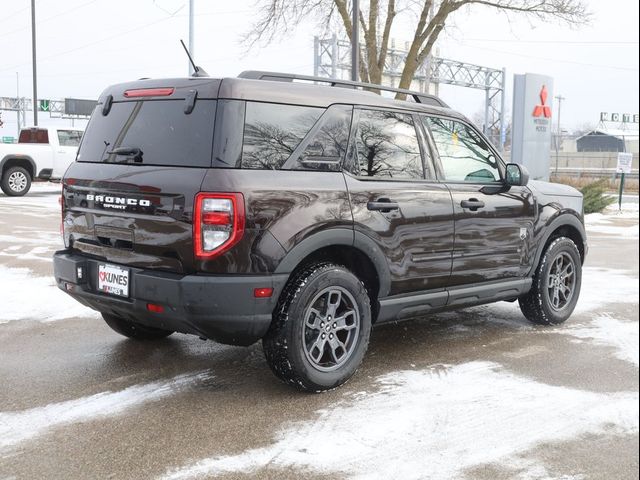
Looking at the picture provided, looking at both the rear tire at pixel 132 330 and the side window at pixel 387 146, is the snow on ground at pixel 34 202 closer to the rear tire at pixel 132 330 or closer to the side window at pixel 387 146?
the rear tire at pixel 132 330

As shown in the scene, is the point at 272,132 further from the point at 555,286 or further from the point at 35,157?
the point at 35,157

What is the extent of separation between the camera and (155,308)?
4.08 m

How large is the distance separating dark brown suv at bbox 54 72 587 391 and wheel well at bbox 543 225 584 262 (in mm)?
1035

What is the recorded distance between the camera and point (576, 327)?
20.5 ft

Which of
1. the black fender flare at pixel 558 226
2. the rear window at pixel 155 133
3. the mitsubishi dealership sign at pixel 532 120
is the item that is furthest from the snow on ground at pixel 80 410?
the mitsubishi dealership sign at pixel 532 120

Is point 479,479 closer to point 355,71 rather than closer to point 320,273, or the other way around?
point 320,273

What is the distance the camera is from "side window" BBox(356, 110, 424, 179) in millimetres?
4711

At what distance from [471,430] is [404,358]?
4.59 feet

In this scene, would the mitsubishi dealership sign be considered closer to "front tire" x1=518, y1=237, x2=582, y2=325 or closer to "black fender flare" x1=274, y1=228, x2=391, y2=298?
"front tire" x1=518, y1=237, x2=582, y2=325

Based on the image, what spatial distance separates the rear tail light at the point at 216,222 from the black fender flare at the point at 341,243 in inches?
13.7

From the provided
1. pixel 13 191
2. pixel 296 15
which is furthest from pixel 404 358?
pixel 296 15

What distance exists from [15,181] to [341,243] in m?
17.7

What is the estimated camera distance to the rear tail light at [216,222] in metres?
3.88

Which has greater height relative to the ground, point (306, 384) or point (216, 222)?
point (216, 222)
